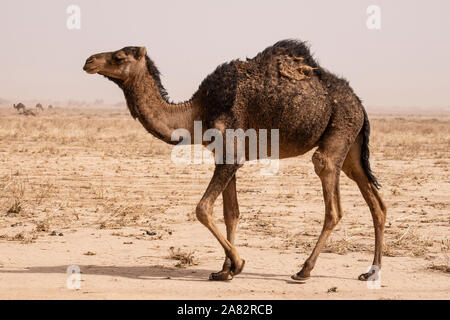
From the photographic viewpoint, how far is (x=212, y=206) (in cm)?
742

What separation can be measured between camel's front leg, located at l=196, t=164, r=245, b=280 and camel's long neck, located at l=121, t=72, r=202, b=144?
2.32 ft

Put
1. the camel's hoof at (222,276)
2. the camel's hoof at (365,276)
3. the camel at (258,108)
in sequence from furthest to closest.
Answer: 1. the camel's hoof at (365,276)
2. the camel's hoof at (222,276)
3. the camel at (258,108)

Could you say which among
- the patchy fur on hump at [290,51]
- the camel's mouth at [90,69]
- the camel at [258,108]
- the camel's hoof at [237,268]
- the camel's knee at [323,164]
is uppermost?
the patchy fur on hump at [290,51]

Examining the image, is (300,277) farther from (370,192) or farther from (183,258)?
(183,258)

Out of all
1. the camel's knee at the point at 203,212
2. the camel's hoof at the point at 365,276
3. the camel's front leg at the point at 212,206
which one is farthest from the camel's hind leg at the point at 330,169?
the camel's knee at the point at 203,212

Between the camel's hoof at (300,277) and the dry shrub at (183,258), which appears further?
the dry shrub at (183,258)

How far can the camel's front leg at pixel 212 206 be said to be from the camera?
7.30 m

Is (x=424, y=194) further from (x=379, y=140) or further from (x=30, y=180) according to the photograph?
(x=379, y=140)

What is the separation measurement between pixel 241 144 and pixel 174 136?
0.82m

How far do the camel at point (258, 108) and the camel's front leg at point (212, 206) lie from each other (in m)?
0.01

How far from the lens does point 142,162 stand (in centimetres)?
2306

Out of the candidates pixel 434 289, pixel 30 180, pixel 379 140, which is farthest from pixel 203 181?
pixel 379 140

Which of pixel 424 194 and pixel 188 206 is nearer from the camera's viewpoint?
pixel 188 206

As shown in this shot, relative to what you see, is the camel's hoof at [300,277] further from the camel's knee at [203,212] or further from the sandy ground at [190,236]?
the camel's knee at [203,212]
